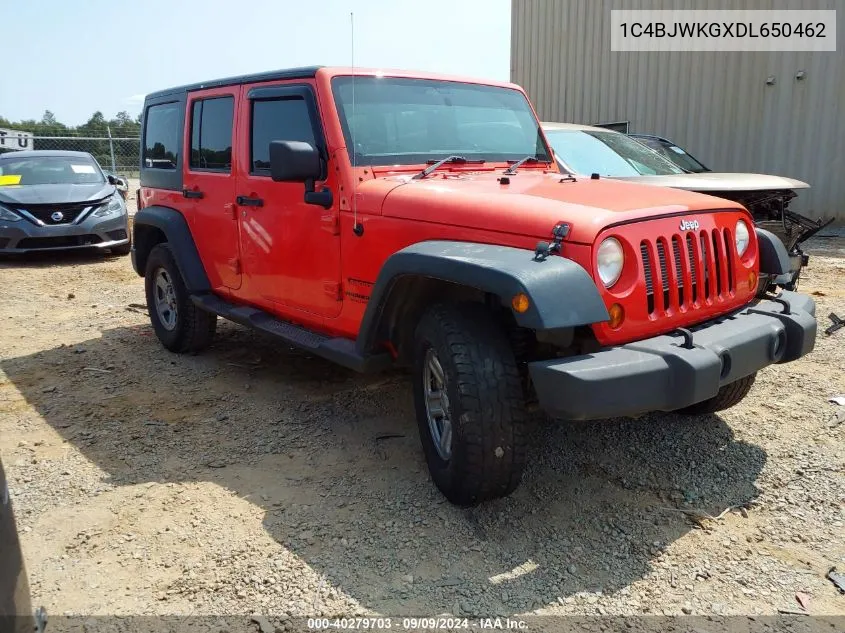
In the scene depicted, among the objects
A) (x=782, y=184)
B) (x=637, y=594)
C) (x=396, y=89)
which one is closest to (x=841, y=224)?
(x=782, y=184)

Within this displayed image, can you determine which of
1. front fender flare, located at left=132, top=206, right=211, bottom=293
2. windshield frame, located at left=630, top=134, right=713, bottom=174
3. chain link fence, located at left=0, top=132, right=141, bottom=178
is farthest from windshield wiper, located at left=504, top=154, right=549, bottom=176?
chain link fence, located at left=0, top=132, right=141, bottom=178

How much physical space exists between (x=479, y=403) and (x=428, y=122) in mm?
1810

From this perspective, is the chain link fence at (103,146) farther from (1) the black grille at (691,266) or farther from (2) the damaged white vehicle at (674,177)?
(1) the black grille at (691,266)

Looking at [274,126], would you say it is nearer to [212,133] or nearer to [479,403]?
[212,133]

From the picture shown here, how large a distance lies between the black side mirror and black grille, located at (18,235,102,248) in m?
7.32

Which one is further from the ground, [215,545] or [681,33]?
[681,33]

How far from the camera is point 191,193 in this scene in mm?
4965

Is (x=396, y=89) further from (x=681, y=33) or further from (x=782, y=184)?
(x=681, y=33)

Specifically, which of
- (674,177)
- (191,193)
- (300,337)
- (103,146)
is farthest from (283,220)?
(103,146)

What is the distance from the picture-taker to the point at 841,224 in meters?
11.7

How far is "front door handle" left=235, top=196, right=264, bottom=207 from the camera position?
4.18 meters

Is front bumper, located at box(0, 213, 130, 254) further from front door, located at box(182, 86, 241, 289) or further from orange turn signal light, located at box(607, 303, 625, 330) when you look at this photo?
orange turn signal light, located at box(607, 303, 625, 330)

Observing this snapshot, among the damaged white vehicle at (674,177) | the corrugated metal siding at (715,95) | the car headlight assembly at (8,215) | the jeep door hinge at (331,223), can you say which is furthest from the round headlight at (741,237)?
the corrugated metal siding at (715,95)

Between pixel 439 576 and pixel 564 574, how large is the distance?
18.5 inches
